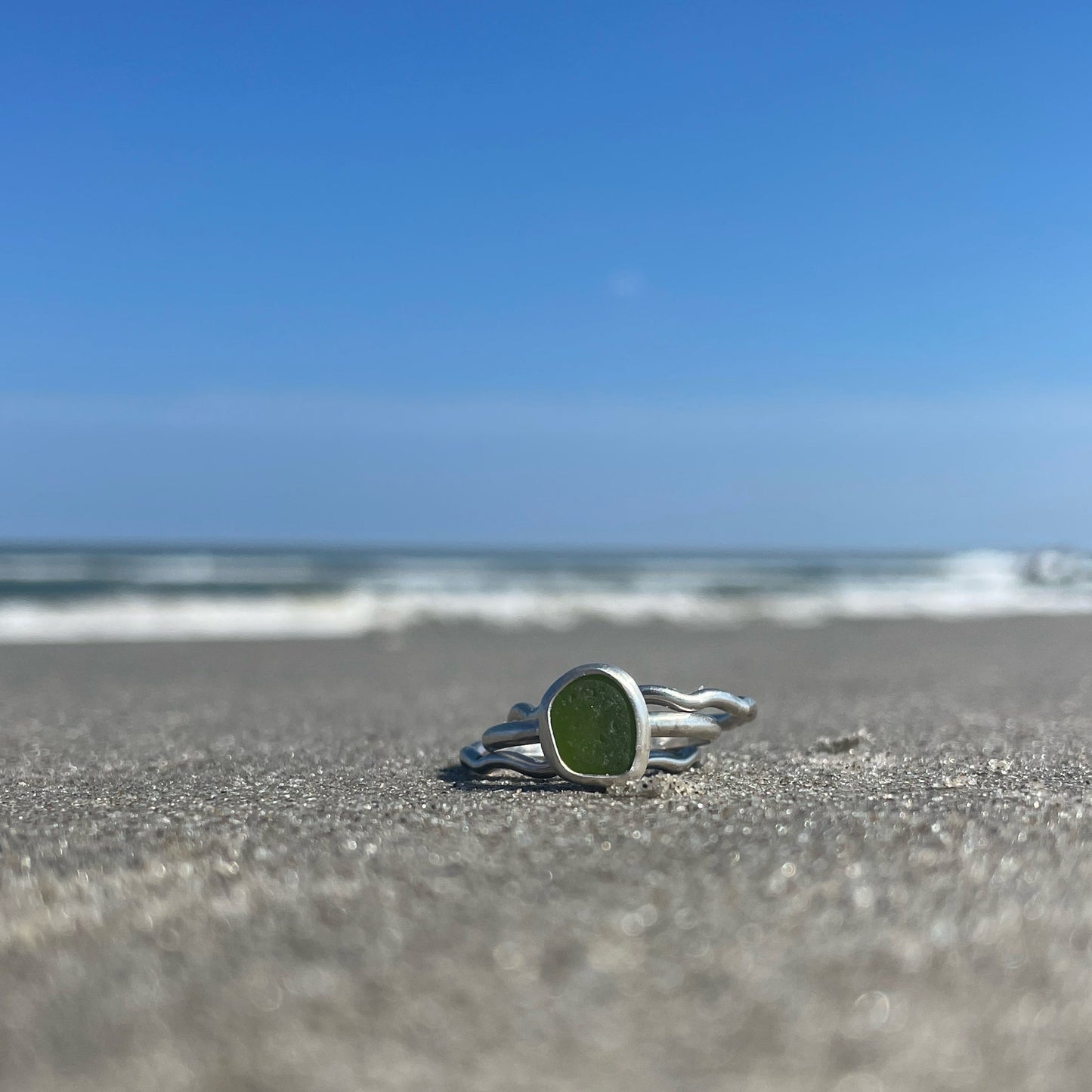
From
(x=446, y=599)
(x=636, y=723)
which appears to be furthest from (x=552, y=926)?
(x=446, y=599)

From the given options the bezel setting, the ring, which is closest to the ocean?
the ring

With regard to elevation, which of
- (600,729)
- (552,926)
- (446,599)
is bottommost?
(446,599)

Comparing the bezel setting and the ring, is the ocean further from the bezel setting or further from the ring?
the bezel setting

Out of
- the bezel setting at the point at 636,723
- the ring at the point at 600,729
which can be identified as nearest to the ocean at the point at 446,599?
the ring at the point at 600,729

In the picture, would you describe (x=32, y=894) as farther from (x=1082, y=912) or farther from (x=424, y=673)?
(x=424, y=673)

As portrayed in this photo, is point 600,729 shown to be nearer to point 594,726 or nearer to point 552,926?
point 594,726

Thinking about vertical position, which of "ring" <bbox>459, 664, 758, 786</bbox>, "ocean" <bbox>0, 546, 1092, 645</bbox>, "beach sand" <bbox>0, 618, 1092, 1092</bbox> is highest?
"ring" <bbox>459, 664, 758, 786</bbox>

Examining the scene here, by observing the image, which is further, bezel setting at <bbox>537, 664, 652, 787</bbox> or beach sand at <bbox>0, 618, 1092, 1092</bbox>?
bezel setting at <bbox>537, 664, 652, 787</bbox>
